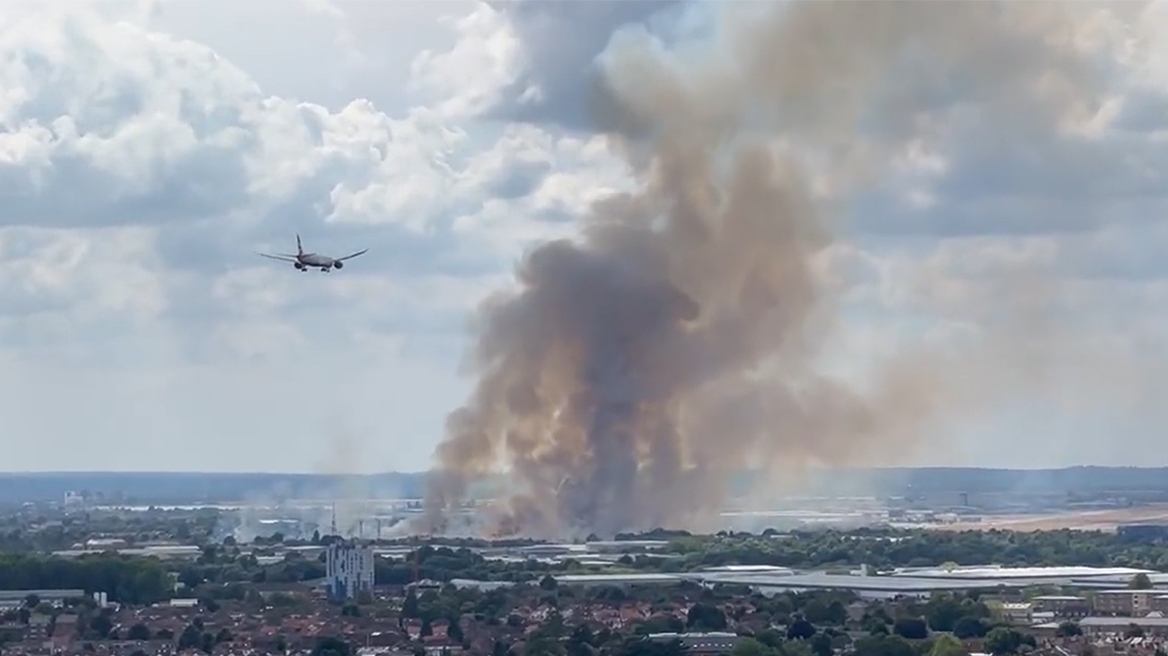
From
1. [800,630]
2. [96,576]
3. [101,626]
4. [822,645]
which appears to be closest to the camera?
[822,645]

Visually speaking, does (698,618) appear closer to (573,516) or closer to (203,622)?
(203,622)

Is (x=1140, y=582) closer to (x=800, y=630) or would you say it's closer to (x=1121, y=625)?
(x=1121, y=625)

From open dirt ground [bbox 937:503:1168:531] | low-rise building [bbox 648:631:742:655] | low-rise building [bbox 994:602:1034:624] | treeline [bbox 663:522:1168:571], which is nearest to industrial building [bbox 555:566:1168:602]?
low-rise building [bbox 994:602:1034:624]

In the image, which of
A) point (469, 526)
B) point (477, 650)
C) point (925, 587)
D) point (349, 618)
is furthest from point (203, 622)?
point (469, 526)

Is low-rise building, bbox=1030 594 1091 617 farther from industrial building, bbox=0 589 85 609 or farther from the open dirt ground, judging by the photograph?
the open dirt ground

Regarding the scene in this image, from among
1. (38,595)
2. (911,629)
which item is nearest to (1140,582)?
(911,629)

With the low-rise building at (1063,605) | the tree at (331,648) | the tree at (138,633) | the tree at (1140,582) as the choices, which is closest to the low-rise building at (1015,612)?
the low-rise building at (1063,605)
